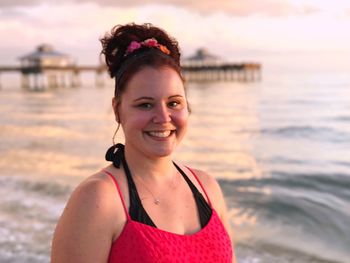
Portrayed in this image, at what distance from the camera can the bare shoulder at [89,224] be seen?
6.86ft

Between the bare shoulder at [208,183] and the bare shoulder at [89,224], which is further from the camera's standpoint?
the bare shoulder at [208,183]

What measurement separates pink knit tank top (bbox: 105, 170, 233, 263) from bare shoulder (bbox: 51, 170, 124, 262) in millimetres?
46

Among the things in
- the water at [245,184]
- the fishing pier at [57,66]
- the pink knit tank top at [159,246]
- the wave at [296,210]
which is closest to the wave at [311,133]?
the water at [245,184]

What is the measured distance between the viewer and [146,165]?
2.35 metres

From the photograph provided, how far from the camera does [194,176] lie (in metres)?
2.58

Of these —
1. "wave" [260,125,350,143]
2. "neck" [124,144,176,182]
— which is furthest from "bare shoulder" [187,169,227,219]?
"wave" [260,125,350,143]

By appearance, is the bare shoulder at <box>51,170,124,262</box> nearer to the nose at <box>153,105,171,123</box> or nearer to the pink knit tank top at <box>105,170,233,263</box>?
the pink knit tank top at <box>105,170,233,263</box>

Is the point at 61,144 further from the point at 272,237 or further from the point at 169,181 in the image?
the point at 169,181

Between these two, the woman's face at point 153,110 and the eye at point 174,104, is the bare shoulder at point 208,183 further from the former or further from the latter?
the eye at point 174,104

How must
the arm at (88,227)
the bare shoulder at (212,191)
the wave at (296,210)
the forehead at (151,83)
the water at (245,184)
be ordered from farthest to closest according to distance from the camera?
the wave at (296,210)
the water at (245,184)
the bare shoulder at (212,191)
the forehead at (151,83)
the arm at (88,227)

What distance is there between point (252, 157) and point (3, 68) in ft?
233

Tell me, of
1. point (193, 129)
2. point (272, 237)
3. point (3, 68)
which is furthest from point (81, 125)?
point (3, 68)


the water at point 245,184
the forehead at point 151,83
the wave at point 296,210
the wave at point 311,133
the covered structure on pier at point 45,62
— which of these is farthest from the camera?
the covered structure on pier at point 45,62

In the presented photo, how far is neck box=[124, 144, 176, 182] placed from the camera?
2338 mm
